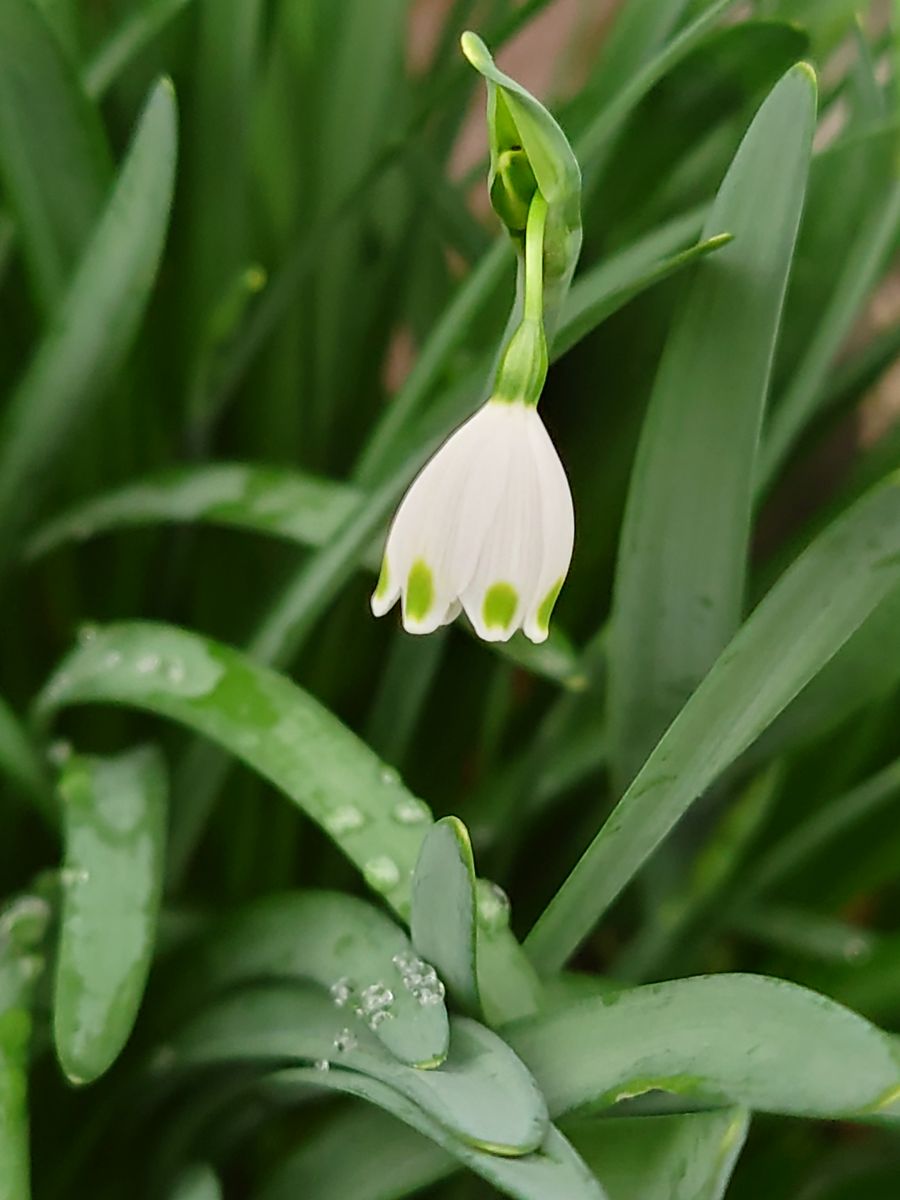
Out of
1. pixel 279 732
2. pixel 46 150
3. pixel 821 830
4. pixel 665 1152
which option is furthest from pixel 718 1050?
pixel 46 150

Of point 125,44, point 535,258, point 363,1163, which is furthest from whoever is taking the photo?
point 125,44

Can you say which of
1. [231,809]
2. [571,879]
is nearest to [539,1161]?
[571,879]

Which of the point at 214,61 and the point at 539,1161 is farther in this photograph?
the point at 214,61

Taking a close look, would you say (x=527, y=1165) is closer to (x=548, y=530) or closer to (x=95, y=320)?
(x=548, y=530)

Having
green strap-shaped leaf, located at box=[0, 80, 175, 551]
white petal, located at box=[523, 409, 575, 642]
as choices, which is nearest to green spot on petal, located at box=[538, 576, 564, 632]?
white petal, located at box=[523, 409, 575, 642]

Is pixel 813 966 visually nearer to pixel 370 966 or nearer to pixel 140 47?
pixel 370 966
